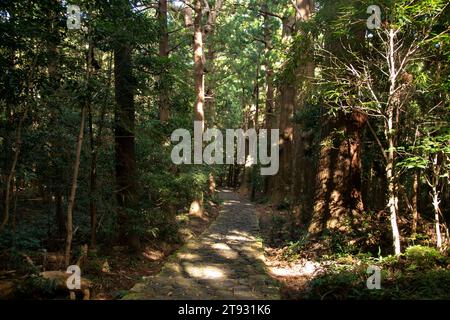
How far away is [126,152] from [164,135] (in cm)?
135

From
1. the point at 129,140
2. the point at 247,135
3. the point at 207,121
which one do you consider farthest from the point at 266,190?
the point at 129,140

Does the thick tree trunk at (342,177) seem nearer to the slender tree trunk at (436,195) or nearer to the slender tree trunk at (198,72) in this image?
the slender tree trunk at (436,195)

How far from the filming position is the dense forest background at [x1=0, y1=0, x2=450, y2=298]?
6.16m

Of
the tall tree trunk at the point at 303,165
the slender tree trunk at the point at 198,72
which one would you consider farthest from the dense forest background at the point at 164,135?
the slender tree trunk at the point at 198,72

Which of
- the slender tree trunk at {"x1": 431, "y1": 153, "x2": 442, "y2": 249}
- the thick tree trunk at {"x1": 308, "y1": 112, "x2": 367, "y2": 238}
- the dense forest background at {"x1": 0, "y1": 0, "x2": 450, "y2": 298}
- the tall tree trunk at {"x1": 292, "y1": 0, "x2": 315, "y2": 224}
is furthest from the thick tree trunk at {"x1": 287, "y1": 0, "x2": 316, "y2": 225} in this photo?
the slender tree trunk at {"x1": 431, "y1": 153, "x2": 442, "y2": 249}

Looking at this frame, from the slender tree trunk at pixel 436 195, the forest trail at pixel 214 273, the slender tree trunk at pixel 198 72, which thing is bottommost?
the forest trail at pixel 214 273

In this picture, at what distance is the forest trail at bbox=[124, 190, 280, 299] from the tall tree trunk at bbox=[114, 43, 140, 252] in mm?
1268

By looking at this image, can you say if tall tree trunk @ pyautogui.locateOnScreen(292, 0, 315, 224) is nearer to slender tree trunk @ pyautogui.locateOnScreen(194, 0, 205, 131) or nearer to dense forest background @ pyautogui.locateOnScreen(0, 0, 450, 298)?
dense forest background @ pyautogui.locateOnScreen(0, 0, 450, 298)

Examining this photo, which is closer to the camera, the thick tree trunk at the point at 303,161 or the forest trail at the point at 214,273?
the forest trail at the point at 214,273

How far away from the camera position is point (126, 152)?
8406mm

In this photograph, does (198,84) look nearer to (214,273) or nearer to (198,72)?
(198,72)

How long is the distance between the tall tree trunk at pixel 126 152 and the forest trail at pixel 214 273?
4.16ft

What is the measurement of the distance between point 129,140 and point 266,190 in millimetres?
16248

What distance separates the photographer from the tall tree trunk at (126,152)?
25.5 feet
